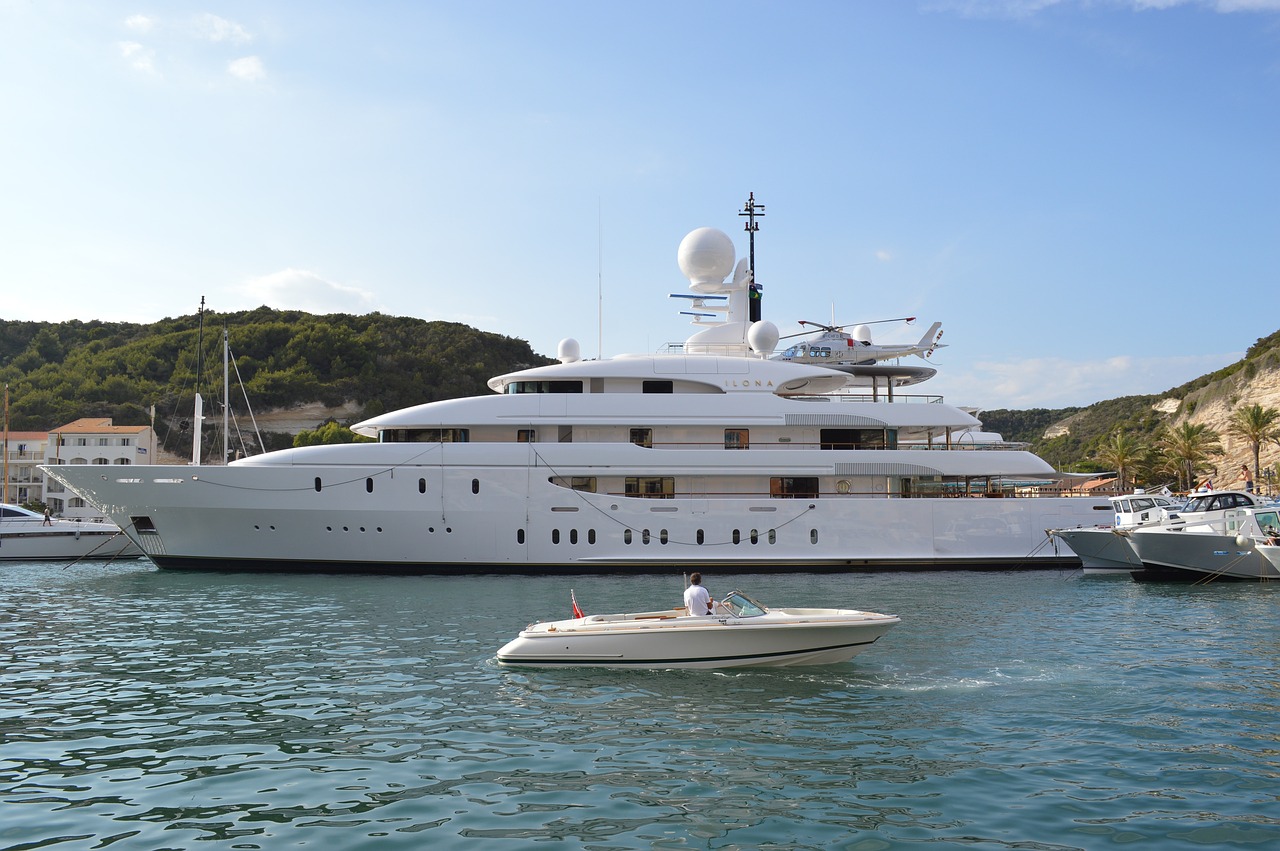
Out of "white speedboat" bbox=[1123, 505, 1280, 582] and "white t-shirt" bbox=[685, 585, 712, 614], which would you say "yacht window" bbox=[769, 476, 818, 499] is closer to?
"white speedboat" bbox=[1123, 505, 1280, 582]

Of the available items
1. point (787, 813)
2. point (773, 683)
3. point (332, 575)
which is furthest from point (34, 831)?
point (332, 575)

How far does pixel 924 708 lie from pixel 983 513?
16612 mm

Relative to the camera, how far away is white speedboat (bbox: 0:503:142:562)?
32.1 metres

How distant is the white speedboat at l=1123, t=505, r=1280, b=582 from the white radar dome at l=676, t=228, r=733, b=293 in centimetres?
1428

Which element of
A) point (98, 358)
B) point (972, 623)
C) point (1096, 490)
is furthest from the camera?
point (98, 358)

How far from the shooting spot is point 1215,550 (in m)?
22.4

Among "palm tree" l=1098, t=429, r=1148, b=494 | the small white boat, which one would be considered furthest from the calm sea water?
"palm tree" l=1098, t=429, r=1148, b=494

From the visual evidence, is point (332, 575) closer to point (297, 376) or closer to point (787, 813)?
point (787, 813)

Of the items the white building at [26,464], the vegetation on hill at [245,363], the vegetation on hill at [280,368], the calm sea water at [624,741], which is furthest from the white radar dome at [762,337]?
the white building at [26,464]

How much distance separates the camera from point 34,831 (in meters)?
6.15

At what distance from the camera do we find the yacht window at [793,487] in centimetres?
2425

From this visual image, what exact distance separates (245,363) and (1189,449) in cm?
6334

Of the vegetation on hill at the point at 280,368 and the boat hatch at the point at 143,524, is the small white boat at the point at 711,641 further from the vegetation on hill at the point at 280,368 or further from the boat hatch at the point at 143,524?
the vegetation on hill at the point at 280,368

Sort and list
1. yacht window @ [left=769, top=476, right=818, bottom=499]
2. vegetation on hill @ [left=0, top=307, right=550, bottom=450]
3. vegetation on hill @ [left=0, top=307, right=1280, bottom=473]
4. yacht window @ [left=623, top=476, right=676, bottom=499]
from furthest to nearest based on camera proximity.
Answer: vegetation on hill @ [left=0, top=307, right=550, bottom=450] < vegetation on hill @ [left=0, top=307, right=1280, bottom=473] < yacht window @ [left=769, top=476, right=818, bottom=499] < yacht window @ [left=623, top=476, right=676, bottom=499]
